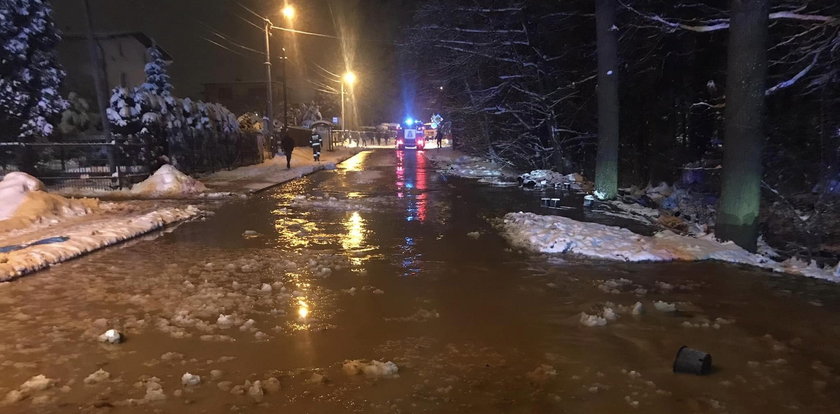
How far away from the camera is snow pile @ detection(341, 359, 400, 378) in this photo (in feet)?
15.7

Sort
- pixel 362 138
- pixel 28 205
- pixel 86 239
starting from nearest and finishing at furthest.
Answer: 1. pixel 86 239
2. pixel 28 205
3. pixel 362 138

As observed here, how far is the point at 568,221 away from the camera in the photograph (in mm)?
11750

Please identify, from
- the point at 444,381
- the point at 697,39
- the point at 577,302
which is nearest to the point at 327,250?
the point at 577,302

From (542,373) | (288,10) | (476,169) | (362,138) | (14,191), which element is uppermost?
(288,10)

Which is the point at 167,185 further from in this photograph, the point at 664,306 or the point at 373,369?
the point at 664,306

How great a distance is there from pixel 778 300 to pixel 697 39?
12004 mm

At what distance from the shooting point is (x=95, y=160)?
21516 mm

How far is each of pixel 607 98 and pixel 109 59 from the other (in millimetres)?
42717

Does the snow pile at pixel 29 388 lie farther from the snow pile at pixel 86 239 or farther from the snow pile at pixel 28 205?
the snow pile at pixel 28 205

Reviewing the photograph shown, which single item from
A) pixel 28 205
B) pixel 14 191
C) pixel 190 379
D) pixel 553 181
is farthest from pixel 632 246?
pixel 553 181

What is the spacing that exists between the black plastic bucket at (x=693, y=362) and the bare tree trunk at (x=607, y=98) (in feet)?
41.6

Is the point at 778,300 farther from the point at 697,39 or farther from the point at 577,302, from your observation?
the point at 697,39

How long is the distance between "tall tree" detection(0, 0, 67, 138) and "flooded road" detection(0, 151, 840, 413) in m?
23.6

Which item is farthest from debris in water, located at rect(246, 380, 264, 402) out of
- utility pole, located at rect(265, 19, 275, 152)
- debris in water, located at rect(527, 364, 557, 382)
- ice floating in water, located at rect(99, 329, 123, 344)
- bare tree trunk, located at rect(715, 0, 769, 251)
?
utility pole, located at rect(265, 19, 275, 152)
